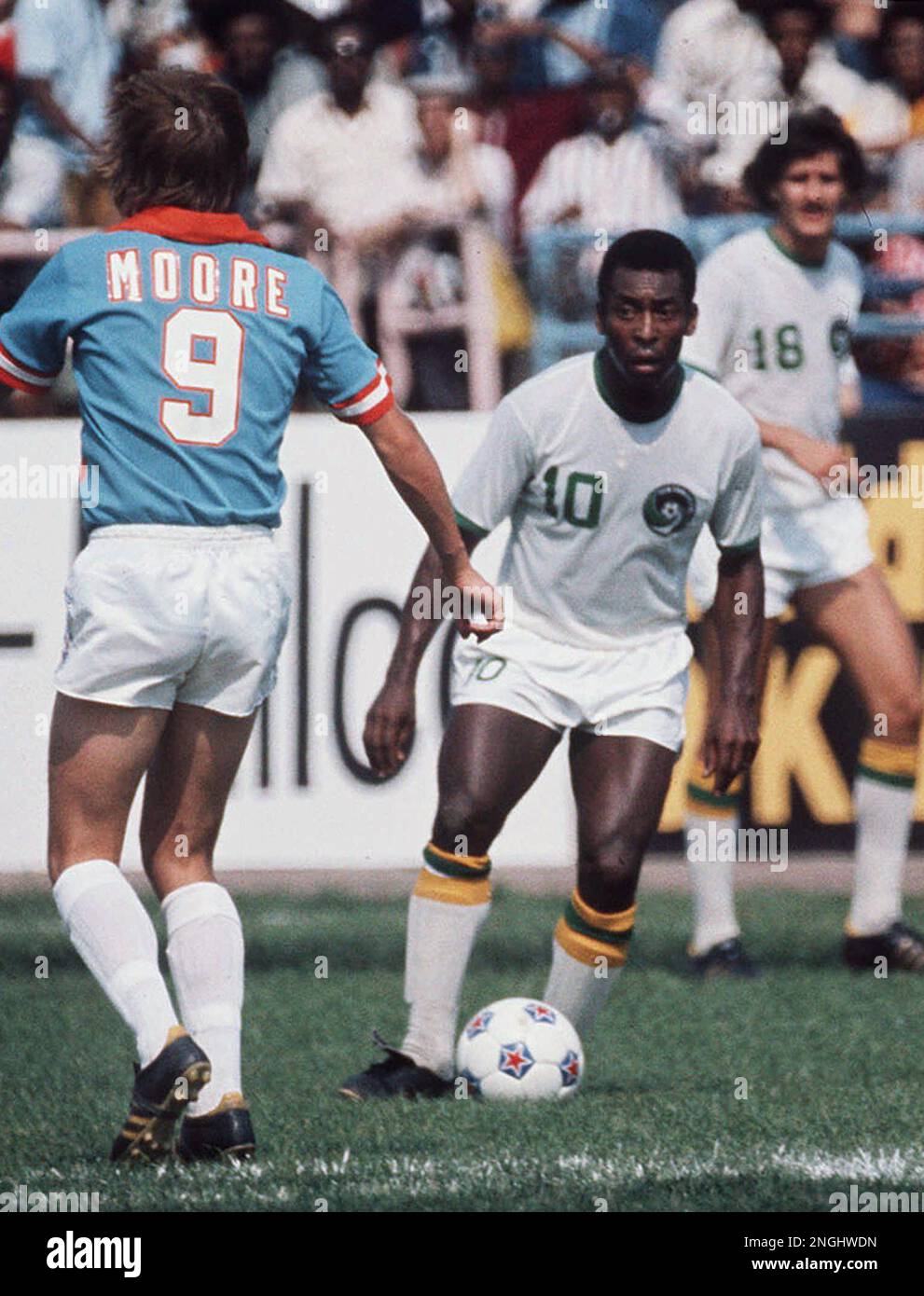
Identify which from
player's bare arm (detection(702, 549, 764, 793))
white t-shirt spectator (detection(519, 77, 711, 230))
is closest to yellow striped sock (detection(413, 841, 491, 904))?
player's bare arm (detection(702, 549, 764, 793))

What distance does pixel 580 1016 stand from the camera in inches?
229

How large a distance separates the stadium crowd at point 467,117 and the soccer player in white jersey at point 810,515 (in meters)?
2.29

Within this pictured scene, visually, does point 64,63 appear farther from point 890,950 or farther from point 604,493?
point 604,493

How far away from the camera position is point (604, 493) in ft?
18.8

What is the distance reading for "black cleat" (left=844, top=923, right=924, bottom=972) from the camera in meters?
7.64

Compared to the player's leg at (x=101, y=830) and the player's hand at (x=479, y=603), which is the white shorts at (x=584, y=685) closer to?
the player's hand at (x=479, y=603)

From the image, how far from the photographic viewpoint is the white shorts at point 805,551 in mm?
7668

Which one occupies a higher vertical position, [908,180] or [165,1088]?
[908,180]

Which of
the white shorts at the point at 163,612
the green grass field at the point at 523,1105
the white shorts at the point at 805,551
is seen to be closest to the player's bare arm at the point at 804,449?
the white shorts at the point at 805,551

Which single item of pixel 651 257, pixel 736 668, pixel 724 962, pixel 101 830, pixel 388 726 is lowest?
pixel 724 962

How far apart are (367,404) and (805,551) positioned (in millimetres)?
3309

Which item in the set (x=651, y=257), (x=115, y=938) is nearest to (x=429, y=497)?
(x=115, y=938)

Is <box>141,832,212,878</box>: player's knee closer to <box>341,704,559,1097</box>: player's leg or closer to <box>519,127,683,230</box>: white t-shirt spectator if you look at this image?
<box>341,704,559,1097</box>: player's leg

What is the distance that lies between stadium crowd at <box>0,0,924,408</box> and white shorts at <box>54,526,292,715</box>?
5.75 meters
